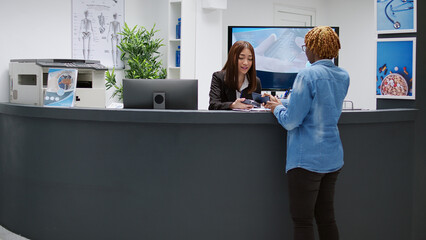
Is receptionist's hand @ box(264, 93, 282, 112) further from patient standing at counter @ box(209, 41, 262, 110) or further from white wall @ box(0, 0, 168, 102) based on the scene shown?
white wall @ box(0, 0, 168, 102)

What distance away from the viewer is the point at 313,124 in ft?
7.55

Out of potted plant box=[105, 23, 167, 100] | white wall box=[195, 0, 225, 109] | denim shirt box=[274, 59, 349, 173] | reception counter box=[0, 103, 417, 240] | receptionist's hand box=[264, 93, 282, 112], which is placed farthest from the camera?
white wall box=[195, 0, 225, 109]

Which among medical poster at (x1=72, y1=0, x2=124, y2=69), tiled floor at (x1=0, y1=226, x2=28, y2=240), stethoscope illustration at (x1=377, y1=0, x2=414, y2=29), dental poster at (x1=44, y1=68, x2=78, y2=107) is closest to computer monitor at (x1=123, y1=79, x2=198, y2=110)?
dental poster at (x1=44, y1=68, x2=78, y2=107)

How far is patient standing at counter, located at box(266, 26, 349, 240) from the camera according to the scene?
7.44 ft

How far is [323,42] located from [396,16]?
1.03m

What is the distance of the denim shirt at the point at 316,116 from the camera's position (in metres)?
2.26

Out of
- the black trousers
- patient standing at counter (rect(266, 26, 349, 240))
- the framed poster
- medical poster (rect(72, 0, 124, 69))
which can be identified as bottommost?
the black trousers

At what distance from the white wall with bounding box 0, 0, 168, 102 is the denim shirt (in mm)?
3341

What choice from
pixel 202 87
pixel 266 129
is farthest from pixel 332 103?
pixel 202 87

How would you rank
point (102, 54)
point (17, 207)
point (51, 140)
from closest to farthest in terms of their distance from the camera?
point (51, 140) → point (17, 207) → point (102, 54)

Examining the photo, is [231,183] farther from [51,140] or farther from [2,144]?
[2,144]

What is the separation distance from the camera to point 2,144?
3.42m

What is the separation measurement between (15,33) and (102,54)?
1.04 meters

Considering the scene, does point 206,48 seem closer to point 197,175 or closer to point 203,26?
point 203,26
